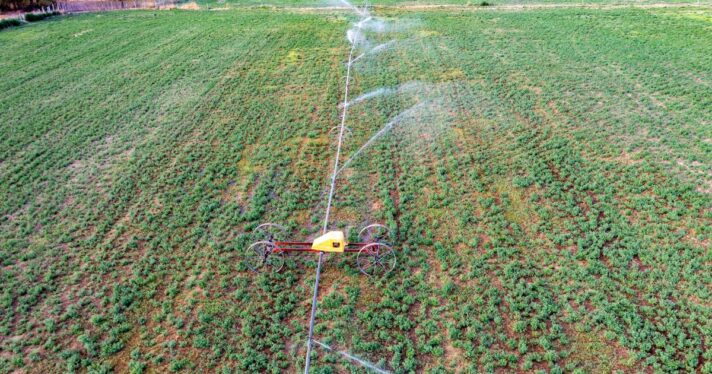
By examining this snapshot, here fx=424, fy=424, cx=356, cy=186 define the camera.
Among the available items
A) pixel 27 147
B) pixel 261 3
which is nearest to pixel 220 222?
pixel 27 147

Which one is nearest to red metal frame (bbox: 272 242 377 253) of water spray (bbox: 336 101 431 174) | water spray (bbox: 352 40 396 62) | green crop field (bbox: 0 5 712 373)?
green crop field (bbox: 0 5 712 373)

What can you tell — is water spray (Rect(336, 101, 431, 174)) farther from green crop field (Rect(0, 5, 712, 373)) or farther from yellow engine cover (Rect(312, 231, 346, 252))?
yellow engine cover (Rect(312, 231, 346, 252))

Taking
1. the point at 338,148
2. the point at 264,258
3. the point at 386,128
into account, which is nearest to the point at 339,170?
the point at 338,148

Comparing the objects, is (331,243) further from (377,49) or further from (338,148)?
(377,49)

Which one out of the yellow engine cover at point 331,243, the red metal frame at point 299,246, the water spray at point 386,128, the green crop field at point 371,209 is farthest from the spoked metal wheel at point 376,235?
the water spray at point 386,128

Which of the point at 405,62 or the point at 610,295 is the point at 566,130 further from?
the point at 405,62
